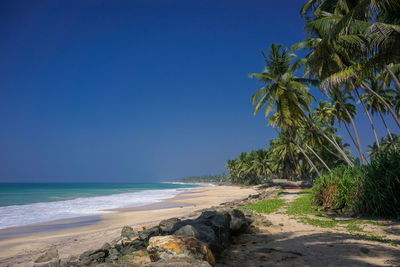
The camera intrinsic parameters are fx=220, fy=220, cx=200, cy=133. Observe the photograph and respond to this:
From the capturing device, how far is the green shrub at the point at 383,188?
8.26 m

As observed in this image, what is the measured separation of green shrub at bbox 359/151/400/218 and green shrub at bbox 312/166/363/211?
44cm

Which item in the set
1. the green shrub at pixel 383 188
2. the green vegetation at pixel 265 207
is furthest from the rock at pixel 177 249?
the green vegetation at pixel 265 207

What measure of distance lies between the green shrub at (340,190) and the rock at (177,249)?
8501 mm

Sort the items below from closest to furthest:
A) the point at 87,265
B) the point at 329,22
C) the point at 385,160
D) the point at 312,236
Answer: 1. the point at 87,265
2. the point at 312,236
3. the point at 385,160
4. the point at 329,22

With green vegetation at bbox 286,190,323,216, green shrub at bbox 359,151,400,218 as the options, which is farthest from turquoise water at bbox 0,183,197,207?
green shrub at bbox 359,151,400,218

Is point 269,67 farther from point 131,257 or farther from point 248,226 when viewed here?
point 131,257

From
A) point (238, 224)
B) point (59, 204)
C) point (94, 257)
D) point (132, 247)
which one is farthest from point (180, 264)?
point (59, 204)

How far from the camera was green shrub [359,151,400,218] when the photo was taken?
826cm

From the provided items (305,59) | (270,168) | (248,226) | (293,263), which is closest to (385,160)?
(248,226)

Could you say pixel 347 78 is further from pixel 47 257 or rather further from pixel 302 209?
pixel 47 257

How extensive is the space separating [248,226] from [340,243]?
2622 millimetres

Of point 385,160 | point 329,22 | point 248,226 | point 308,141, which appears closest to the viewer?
point 248,226

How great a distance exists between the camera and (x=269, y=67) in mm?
21438

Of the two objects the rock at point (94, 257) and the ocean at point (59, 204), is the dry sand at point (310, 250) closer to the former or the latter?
the rock at point (94, 257)
